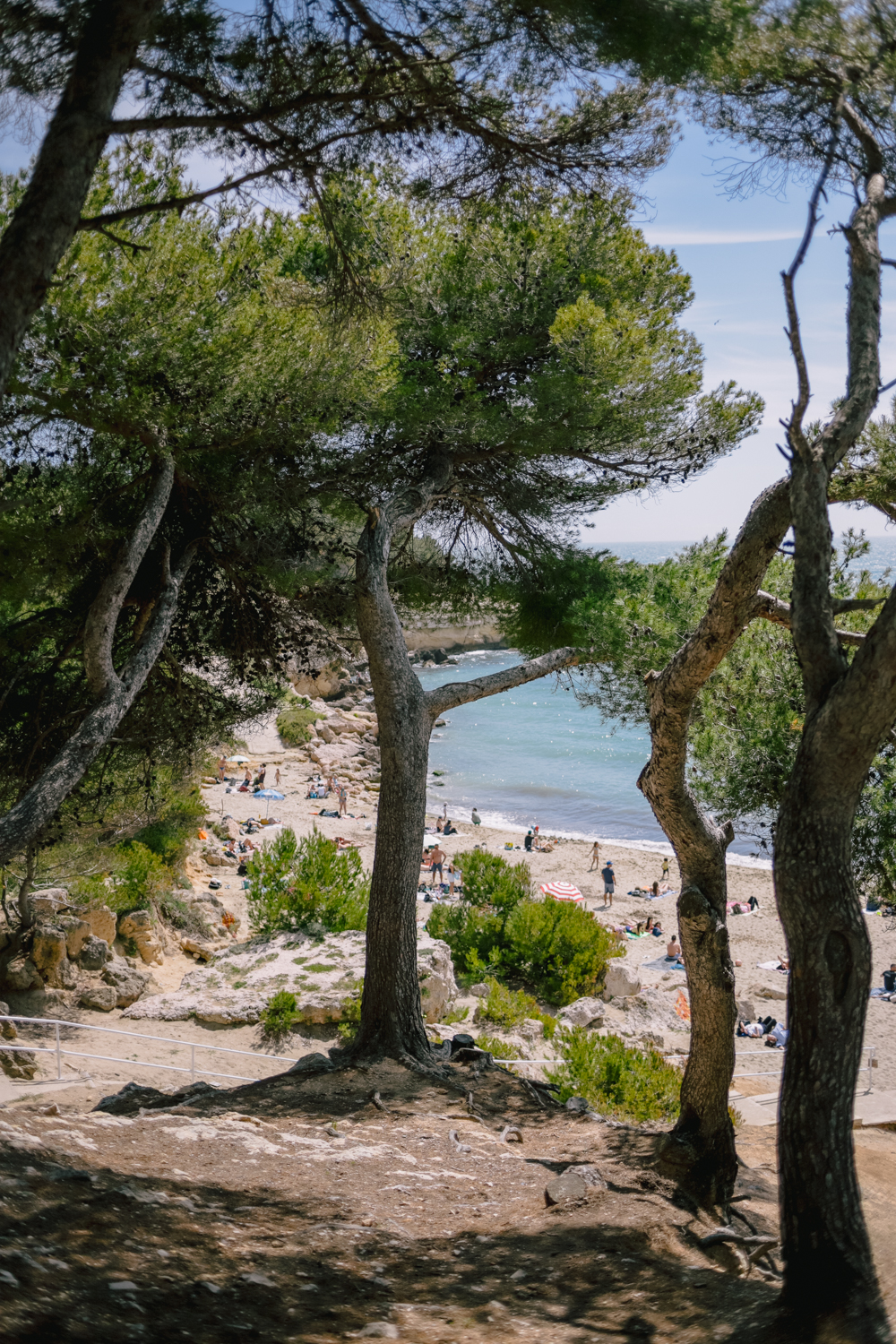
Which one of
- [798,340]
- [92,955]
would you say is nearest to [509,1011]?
[92,955]

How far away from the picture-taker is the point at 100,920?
12883 millimetres

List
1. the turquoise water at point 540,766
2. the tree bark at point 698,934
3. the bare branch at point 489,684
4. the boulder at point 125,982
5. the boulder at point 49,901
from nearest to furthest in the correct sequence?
1. the tree bark at point 698,934
2. the bare branch at point 489,684
3. the boulder at point 125,982
4. the boulder at point 49,901
5. the turquoise water at point 540,766

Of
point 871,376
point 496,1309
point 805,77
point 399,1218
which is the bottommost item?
point 399,1218

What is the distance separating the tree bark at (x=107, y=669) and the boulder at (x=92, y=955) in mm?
6385

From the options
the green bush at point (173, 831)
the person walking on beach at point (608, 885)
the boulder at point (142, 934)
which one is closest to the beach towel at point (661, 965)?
the person walking on beach at point (608, 885)

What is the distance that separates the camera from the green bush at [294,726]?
37.6 meters

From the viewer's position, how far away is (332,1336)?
2.83 m

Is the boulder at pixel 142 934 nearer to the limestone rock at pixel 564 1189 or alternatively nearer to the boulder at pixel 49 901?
the boulder at pixel 49 901

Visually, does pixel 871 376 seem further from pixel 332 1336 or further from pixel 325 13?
pixel 332 1336

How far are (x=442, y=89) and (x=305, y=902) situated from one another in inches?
416

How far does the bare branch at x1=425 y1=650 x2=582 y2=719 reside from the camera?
24.0 ft

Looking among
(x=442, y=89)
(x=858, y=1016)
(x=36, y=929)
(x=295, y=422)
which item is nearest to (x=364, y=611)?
(x=295, y=422)

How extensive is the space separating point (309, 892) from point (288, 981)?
209 centimetres

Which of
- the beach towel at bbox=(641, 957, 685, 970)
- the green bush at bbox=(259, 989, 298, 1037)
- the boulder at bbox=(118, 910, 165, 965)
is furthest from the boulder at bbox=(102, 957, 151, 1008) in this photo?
the beach towel at bbox=(641, 957, 685, 970)
